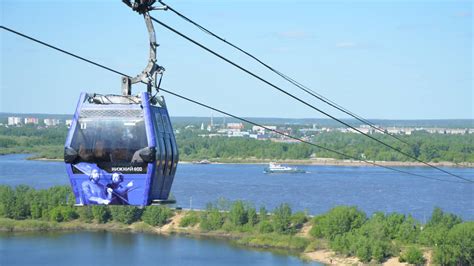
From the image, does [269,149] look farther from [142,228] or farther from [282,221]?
[282,221]

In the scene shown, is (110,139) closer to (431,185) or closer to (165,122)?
(165,122)

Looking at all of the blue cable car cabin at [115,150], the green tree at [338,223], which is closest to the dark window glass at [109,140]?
the blue cable car cabin at [115,150]

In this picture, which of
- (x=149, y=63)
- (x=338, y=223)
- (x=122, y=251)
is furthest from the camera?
(x=338, y=223)

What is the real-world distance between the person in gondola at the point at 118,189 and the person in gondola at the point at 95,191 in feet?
0.09

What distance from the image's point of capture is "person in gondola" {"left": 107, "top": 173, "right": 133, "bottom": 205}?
612cm

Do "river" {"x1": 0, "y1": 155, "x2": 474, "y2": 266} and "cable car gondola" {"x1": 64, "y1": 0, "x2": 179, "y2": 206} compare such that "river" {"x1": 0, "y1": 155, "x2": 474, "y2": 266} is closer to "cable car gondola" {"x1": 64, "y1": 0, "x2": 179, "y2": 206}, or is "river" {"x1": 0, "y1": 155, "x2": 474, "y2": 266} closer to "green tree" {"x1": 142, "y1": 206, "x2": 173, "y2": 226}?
"green tree" {"x1": 142, "y1": 206, "x2": 173, "y2": 226}

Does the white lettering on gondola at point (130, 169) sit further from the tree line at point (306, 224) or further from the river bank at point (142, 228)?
the river bank at point (142, 228)

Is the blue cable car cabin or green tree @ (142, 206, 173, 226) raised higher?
the blue cable car cabin

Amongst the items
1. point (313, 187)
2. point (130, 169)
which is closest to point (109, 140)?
point (130, 169)

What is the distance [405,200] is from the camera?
126 ft

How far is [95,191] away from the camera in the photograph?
6.17m

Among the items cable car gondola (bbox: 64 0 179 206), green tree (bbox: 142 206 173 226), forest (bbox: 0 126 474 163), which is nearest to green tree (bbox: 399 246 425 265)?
green tree (bbox: 142 206 173 226)

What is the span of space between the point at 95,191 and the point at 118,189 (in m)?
0.16

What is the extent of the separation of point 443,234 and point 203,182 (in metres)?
24.5
